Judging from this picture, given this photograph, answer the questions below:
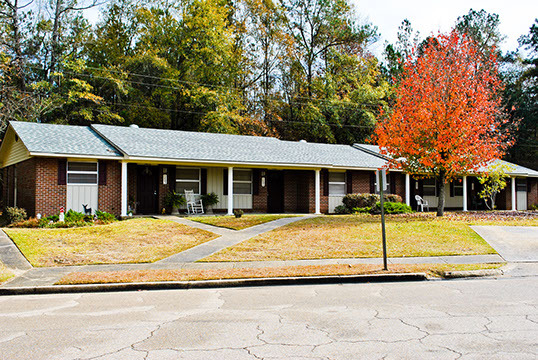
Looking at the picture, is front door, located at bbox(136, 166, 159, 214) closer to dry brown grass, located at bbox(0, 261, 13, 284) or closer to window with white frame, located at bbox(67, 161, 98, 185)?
window with white frame, located at bbox(67, 161, 98, 185)

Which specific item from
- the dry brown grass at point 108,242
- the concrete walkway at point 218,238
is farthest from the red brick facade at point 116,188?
the concrete walkway at point 218,238

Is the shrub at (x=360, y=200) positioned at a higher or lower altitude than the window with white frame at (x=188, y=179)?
lower

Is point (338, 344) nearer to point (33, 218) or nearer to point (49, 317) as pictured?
point (49, 317)

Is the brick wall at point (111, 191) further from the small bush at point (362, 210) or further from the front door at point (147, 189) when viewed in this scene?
the small bush at point (362, 210)

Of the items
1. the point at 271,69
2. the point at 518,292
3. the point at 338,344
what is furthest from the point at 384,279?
the point at 271,69

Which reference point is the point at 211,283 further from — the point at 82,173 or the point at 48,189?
the point at 82,173

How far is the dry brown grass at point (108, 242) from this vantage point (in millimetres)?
11231

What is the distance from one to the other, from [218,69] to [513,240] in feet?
91.5

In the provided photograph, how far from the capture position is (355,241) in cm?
1352

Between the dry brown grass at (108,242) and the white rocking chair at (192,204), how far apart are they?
473 centimetres

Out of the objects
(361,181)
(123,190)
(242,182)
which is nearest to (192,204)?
(242,182)

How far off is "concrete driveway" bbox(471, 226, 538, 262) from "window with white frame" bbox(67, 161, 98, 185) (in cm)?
1532

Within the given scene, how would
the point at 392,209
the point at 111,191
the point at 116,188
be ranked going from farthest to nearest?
the point at 392,209 < the point at 116,188 < the point at 111,191

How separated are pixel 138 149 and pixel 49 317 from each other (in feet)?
48.5
